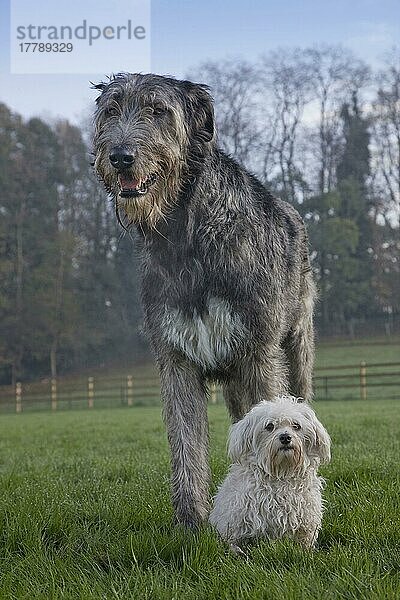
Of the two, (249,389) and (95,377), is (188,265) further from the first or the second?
(95,377)

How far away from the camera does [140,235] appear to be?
4402 mm

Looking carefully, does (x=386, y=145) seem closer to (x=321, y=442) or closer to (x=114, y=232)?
(x=114, y=232)

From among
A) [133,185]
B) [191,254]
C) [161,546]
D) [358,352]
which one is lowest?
[161,546]

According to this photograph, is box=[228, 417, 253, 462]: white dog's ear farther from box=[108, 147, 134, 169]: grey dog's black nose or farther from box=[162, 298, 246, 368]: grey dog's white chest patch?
box=[108, 147, 134, 169]: grey dog's black nose

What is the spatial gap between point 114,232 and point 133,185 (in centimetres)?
3323

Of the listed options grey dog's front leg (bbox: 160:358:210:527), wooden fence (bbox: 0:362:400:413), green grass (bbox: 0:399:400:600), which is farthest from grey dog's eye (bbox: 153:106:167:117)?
wooden fence (bbox: 0:362:400:413)

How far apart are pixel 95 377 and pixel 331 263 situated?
12573mm

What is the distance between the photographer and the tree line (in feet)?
119

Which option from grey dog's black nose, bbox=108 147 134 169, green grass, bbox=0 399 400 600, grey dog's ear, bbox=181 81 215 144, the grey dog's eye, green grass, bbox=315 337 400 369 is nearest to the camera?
green grass, bbox=0 399 400 600

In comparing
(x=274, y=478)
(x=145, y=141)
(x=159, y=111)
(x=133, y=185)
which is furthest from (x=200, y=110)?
(x=274, y=478)

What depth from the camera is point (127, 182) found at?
12.9 ft

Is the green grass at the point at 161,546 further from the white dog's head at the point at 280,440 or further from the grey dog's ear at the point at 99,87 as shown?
the grey dog's ear at the point at 99,87

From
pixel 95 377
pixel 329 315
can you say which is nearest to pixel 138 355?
pixel 95 377

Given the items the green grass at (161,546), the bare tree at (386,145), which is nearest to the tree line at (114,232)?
the bare tree at (386,145)
